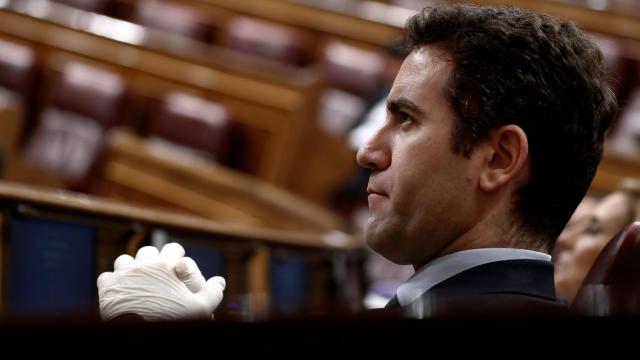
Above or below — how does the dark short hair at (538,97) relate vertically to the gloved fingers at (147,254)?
above

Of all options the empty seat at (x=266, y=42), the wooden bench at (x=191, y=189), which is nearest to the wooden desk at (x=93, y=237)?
the wooden bench at (x=191, y=189)

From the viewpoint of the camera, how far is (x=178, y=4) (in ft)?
7.55

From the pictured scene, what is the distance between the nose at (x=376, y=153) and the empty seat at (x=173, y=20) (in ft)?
5.53

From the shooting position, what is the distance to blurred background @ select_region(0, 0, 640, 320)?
62.7 inches

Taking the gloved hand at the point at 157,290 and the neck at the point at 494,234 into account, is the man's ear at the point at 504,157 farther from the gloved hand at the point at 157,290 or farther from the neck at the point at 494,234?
the gloved hand at the point at 157,290

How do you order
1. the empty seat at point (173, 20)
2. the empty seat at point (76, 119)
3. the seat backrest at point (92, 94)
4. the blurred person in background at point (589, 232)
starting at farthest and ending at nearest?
the empty seat at point (173, 20)
the seat backrest at point (92, 94)
the empty seat at point (76, 119)
the blurred person in background at point (589, 232)

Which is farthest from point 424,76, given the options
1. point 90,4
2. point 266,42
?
point 90,4

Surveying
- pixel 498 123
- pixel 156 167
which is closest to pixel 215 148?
pixel 156 167

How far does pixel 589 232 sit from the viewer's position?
0.96 meters

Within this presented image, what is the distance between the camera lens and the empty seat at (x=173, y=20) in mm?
2186

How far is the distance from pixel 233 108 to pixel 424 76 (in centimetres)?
133

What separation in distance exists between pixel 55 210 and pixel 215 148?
0.93m

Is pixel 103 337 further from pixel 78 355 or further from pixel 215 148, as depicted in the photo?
pixel 215 148

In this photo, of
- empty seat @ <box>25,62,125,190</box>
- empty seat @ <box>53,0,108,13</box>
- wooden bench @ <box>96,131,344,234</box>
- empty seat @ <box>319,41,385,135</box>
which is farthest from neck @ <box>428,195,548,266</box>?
empty seat @ <box>53,0,108,13</box>
